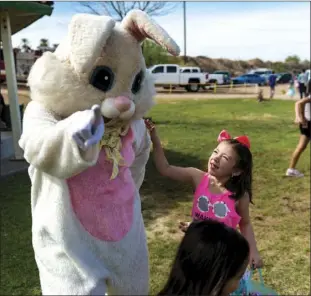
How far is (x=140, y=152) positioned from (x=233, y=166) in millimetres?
417

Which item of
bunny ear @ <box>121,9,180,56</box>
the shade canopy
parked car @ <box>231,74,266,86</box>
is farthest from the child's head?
parked car @ <box>231,74,266,86</box>

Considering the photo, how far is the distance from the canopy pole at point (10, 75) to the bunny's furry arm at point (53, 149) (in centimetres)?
495

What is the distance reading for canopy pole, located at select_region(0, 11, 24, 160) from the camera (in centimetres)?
607

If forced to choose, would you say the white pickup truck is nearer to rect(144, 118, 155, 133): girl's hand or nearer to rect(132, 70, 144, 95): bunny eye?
rect(144, 118, 155, 133): girl's hand

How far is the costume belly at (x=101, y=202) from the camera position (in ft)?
4.94

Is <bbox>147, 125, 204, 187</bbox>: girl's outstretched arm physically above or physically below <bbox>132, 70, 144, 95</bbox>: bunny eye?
below

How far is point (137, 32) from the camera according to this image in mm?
1589

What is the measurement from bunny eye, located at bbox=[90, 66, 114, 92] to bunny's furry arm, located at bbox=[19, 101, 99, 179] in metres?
0.17

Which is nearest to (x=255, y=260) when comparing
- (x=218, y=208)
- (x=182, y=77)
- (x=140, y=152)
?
(x=218, y=208)

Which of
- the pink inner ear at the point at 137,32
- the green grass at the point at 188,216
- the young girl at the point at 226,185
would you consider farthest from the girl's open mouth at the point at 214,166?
the pink inner ear at the point at 137,32

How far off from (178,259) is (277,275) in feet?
6.04

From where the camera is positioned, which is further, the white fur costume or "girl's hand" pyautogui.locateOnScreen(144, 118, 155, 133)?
"girl's hand" pyautogui.locateOnScreen(144, 118, 155, 133)

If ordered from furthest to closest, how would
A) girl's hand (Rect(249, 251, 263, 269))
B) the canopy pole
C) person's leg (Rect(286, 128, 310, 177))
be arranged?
the canopy pole < person's leg (Rect(286, 128, 310, 177)) < girl's hand (Rect(249, 251, 263, 269))

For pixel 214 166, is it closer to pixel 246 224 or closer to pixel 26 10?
pixel 246 224
